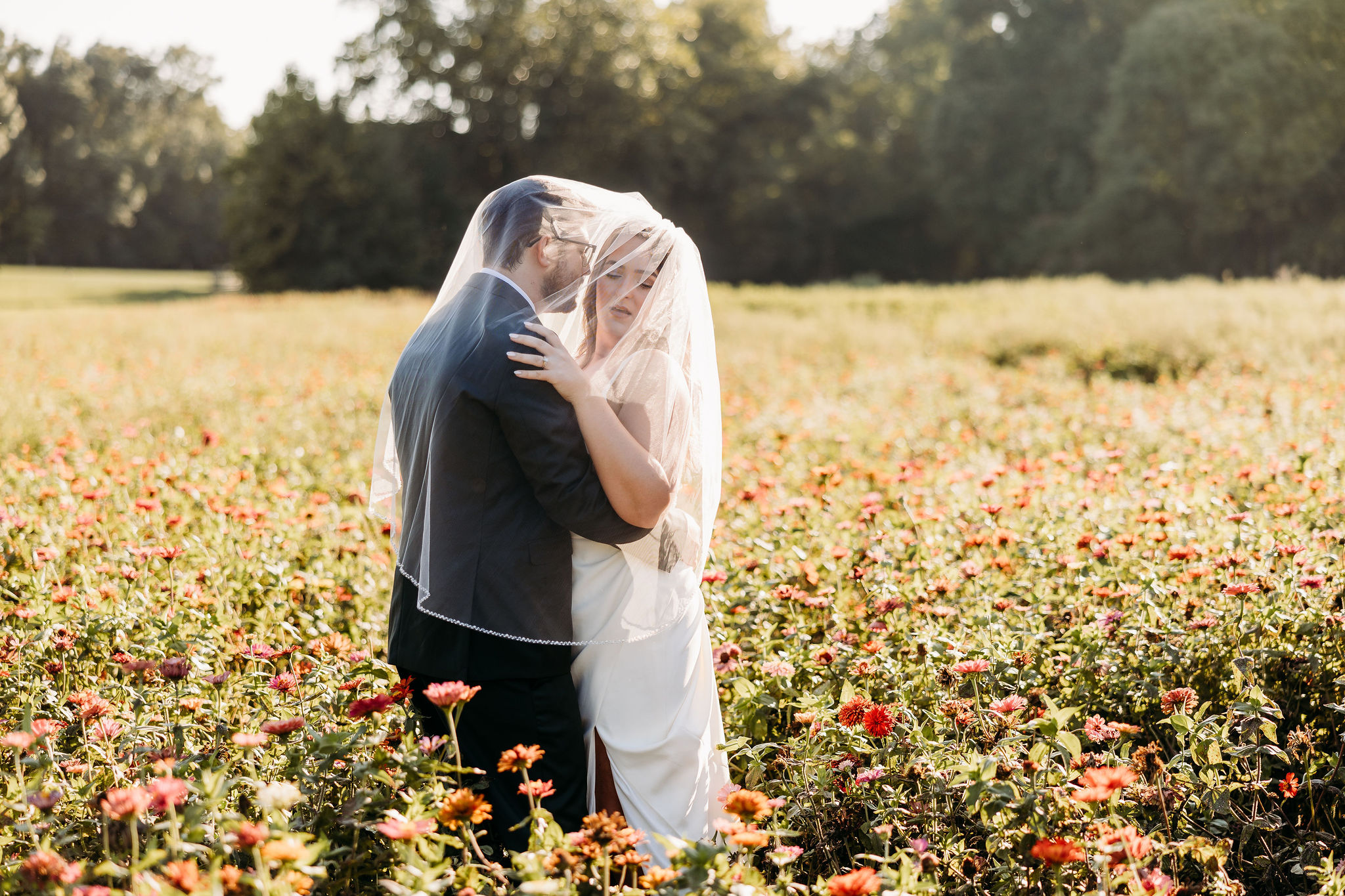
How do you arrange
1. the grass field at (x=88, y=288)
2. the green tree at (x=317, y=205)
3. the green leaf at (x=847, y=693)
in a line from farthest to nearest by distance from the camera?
the green tree at (x=317, y=205)
the grass field at (x=88, y=288)
the green leaf at (x=847, y=693)

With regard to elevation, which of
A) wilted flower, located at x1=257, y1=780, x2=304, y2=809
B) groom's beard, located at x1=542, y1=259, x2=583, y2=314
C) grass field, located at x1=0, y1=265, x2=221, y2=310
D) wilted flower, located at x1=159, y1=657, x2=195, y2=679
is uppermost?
grass field, located at x1=0, y1=265, x2=221, y2=310

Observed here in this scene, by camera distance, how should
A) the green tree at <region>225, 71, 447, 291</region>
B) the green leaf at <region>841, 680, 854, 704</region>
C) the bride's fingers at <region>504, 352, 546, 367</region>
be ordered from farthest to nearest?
the green tree at <region>225, 71, 447, 291</region> → the green leaf at <region>841, 680, 854, 704</region> → the bride's fingers at <region>504, 352, 546, 367</region>

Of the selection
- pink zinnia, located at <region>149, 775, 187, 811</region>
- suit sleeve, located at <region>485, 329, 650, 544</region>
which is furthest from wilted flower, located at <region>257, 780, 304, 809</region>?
suit sleeve, located at <region>485, 329, 650, 544</region>

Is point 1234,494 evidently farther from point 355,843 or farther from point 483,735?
point 355,843

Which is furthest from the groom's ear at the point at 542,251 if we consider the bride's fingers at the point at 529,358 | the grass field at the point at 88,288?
the grass field at the point at 88,288

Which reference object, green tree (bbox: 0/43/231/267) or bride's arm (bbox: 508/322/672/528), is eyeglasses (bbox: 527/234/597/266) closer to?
bride's arm (bbox: 508/322/672/528)

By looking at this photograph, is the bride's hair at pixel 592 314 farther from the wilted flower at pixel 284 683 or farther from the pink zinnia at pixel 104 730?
the pink zinnia at pixel 104 730

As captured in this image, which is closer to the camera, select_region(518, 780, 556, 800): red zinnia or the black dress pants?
select_region(518, 780, 556, 800): red zinnia

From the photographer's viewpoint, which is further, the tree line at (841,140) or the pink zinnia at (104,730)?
the tree line at (841,140)

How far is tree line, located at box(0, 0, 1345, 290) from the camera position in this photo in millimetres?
33062

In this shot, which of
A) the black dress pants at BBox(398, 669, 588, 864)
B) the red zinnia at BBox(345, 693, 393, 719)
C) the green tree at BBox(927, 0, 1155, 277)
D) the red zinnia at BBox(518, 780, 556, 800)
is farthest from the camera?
the green tree at BBox(927, 0, 1155, 277)

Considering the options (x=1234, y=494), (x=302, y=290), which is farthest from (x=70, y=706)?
(x=302, y=290)

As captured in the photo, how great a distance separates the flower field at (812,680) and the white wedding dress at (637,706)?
0.21m

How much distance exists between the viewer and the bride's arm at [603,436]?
2.19 metres
